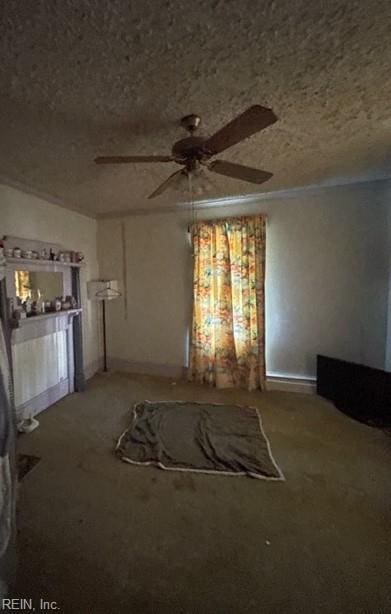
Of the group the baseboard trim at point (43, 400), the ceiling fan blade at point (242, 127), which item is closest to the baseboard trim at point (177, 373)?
the baseboard trim at point (43, 400)

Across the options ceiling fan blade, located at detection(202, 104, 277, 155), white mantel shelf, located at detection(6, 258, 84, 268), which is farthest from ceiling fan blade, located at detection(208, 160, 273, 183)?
white mantel shelf, located at detection(6, 258, 84, 268)

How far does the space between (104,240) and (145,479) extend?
3220mm

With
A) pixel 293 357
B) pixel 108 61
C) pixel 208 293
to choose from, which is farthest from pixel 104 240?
pixel 293 357

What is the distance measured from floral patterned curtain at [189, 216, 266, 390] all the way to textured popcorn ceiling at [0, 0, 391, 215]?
45.0 inches

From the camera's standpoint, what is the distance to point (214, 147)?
142 cm

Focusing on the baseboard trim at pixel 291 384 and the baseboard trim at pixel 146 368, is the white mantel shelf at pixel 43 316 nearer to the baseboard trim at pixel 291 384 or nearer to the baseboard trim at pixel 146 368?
the baseboard trim at pixel 146 368

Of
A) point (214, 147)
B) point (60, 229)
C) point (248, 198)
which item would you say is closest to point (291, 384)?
point (248, 198)

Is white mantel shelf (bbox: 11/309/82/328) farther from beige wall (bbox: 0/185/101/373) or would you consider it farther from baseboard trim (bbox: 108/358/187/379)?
baseboard trim (bbox: 108/358/187/379)

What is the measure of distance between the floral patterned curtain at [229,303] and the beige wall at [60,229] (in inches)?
61.3

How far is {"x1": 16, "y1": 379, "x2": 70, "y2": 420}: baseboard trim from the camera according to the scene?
8.22 feet

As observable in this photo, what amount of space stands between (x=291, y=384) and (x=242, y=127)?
9.47ft

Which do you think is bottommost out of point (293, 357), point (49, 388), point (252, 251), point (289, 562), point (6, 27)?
point (289, 562)

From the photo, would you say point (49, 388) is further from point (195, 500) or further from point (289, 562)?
point (289, 562)

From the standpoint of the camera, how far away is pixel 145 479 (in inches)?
69.8
